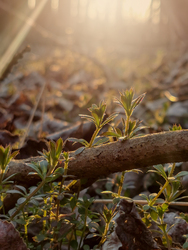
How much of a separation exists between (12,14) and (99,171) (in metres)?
2.79

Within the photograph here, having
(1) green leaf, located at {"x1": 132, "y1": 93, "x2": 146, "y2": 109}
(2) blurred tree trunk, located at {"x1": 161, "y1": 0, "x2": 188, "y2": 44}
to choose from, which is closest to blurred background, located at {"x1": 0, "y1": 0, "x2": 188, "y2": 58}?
(2) blurred tree trunk, located at {"x1": 161, "y1": 0, "x2": 188, "y2": 44}

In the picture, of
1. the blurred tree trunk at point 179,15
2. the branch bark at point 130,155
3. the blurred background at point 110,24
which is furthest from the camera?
the blurred background at point 110,24

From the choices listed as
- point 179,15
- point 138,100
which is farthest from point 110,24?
point 138,100

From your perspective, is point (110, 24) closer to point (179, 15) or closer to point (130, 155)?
point (179, 15)

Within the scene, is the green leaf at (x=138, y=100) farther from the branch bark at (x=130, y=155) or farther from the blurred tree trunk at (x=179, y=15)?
the blurred tree trunk at (x=179, y=15)

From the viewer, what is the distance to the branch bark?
74 centimetres

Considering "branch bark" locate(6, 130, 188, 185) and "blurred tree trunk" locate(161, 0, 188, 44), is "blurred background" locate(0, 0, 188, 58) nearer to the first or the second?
"blurred tree trunk" locate(161, 0, 188, 44)

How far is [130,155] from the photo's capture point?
795 mm

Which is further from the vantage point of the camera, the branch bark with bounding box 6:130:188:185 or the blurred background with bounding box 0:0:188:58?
the blurred background with bounding box 0:0:188:58

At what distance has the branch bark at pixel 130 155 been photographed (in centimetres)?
74

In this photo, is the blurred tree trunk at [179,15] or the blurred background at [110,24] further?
the blurred background at [110,24]

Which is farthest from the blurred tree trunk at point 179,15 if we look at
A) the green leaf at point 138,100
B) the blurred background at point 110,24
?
the green leaf at point 138,100

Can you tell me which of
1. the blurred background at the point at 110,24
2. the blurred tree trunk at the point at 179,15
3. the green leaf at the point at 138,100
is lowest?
the green leaf at the point at 138,100

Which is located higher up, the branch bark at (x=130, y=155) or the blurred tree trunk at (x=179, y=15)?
the blurred tree trunk at (x=179, y=15)
